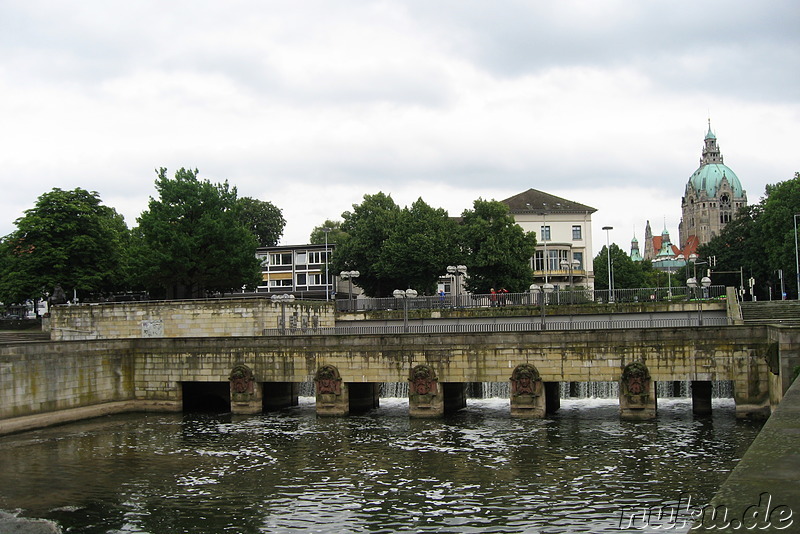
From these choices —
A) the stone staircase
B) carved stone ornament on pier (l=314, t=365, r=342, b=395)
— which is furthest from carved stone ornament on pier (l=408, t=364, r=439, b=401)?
the stone staircase

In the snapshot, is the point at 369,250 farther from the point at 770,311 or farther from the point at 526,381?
the point at 526,381

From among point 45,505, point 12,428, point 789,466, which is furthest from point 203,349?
point 789,466

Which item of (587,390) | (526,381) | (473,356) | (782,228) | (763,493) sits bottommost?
(587,390)

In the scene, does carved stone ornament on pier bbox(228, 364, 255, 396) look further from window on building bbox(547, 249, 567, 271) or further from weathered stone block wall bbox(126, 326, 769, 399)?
window on building bbox(547, 249, 567, 271)

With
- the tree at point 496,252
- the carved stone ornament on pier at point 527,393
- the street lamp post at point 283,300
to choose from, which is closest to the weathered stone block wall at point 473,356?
the carved stone ornament on pier at point 527,393

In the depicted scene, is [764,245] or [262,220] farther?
[262,220]

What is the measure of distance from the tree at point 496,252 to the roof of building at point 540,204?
24551 millimetres

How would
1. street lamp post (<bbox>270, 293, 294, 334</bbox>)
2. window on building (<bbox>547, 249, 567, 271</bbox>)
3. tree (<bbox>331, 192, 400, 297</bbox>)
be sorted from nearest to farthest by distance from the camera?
1. street lamp post (<bbox>270, 293, 294, 334</bbox>)
2. tree (<bbox>331, 192, 400, 297</bbox>)
3. window on building (<bbox>547, 249, 567, 271</bbox>)

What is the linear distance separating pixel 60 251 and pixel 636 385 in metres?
52.0

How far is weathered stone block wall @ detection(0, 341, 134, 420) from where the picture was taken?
114ft

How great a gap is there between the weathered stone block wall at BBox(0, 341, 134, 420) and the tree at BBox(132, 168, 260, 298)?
2239cm

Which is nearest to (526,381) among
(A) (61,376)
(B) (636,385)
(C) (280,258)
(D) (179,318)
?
(B) (636,385)

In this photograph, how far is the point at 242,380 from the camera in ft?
134

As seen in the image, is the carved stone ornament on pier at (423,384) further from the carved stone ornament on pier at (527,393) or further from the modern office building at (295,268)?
the modern office building at (295,268)
